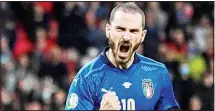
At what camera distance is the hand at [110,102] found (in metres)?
3.53

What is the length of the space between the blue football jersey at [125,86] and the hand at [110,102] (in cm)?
4

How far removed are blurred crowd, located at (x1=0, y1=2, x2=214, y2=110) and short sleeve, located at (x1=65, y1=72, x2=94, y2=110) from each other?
1597 mm

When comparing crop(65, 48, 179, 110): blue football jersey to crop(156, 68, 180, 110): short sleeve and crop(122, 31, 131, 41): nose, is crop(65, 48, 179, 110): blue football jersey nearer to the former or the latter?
crop(156, 68, 180, 110): short sleeve

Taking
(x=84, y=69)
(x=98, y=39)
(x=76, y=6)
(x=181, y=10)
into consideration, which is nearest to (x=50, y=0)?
(x=76, y=6)

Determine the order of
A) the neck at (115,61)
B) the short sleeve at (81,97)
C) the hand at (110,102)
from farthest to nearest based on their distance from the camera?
the neck at (115,61)
the short sleeve at (81,97)
the hand at (110,102)

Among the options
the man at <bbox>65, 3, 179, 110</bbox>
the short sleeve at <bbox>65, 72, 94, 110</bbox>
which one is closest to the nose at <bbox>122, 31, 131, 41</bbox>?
the man at <bbox>65, 3, 179, 110</bbox>

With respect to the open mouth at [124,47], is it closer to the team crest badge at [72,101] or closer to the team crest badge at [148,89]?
the team crest badge at [148,89]

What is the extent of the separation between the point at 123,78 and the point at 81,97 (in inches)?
11.5

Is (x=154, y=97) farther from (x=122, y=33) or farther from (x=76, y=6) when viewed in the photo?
(x=76, y=6)

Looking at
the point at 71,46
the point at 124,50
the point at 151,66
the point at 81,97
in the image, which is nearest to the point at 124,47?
the point at 124,50

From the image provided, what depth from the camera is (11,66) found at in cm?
600

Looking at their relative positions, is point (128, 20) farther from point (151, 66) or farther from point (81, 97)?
point (81, 97)

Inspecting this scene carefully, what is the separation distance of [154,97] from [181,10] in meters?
2.30

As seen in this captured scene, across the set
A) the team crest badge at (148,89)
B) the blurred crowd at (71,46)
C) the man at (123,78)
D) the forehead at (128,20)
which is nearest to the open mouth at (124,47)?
the man at (123,78)
